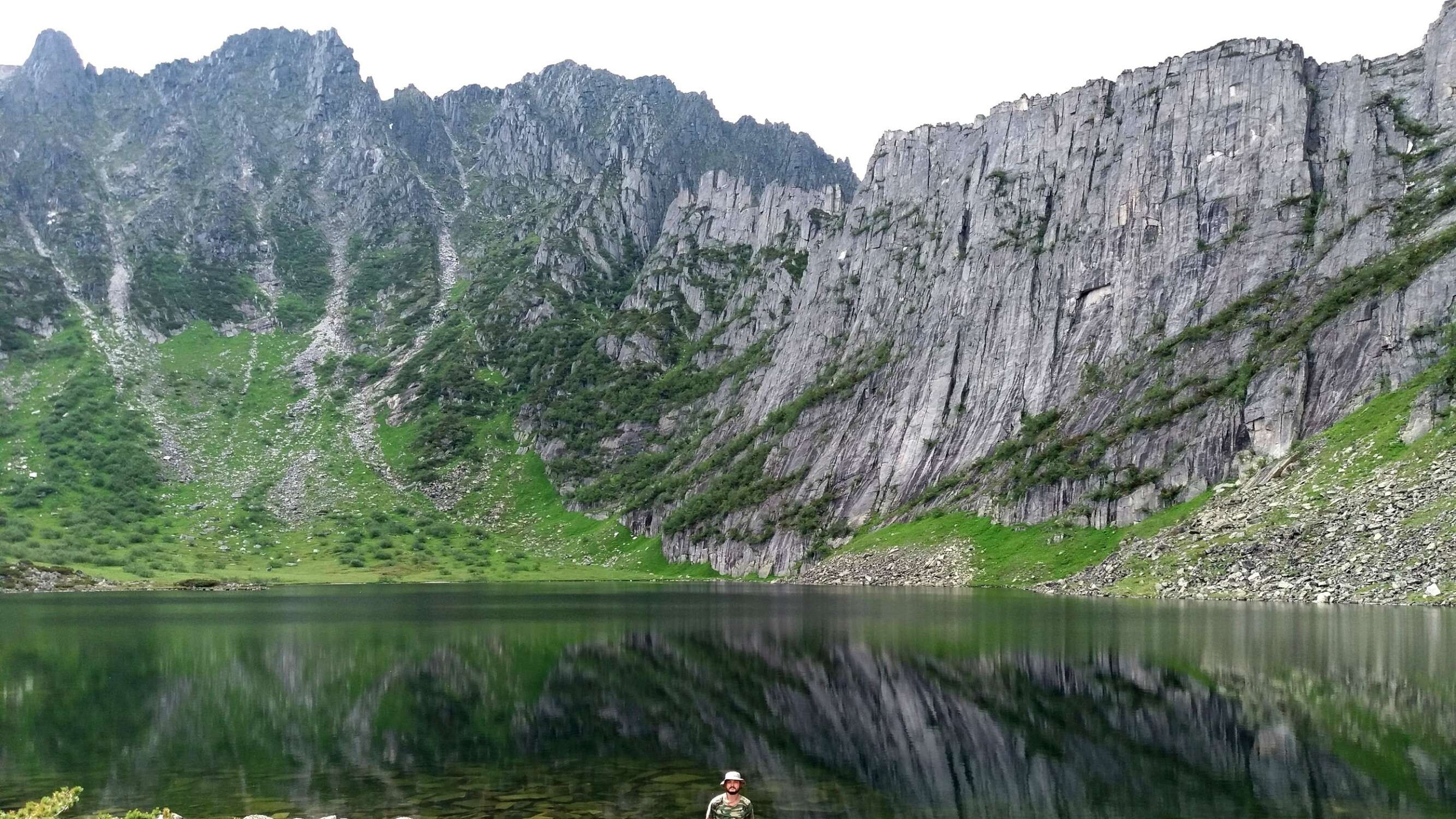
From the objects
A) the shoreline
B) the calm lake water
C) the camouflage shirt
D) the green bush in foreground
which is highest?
the green bush in foreground

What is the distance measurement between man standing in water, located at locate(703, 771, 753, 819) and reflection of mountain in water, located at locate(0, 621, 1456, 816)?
3739 mm

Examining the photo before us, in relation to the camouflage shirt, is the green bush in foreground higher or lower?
higher

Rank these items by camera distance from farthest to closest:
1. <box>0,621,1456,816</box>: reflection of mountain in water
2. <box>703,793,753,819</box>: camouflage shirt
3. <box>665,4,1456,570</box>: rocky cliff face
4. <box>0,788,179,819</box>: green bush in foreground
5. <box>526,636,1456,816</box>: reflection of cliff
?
1. <box>665,4,1456,570</box>: rocky cliff face
2. <box>0,621,1456,816</box>: reflection of mountain in water
3. <box>526,636,1456,816</box>: reflection of cliff
4. <box>703,793,753,819</box>: camouflage shirt
5. <box>0,788,179,819</box>: green bush in foreground

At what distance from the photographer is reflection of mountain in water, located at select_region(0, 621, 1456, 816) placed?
83.4 feet

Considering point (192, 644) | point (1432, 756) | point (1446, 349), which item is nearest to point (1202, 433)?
point (1446, 349)

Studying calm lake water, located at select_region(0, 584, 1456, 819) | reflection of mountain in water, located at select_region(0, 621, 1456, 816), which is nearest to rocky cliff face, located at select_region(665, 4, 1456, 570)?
calm lake water, located at select_region(0, 584, 1456, 819)

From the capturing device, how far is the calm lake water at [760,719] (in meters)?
25.5

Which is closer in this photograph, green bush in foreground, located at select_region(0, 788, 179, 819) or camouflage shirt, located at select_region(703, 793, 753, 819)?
green bush in foreground, located at select_region(0, 788, 179, 819)

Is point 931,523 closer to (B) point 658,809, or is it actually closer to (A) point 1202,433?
(A) point 1202,433

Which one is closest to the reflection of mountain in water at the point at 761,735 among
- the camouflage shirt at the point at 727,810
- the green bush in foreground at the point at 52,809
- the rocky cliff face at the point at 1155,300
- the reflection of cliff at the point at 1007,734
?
the reflection of cliff at the point at 1007,734

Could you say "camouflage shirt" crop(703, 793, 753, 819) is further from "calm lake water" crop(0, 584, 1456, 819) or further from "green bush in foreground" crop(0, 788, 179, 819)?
"green bush in foreground" crop(0, 788, 179, 819)

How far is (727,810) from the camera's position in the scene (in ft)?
70.1

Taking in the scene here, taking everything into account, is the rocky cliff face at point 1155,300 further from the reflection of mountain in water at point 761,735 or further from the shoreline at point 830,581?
the reflection of mountain in water at point 761,735

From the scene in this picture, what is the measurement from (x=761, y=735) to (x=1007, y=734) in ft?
27.5
